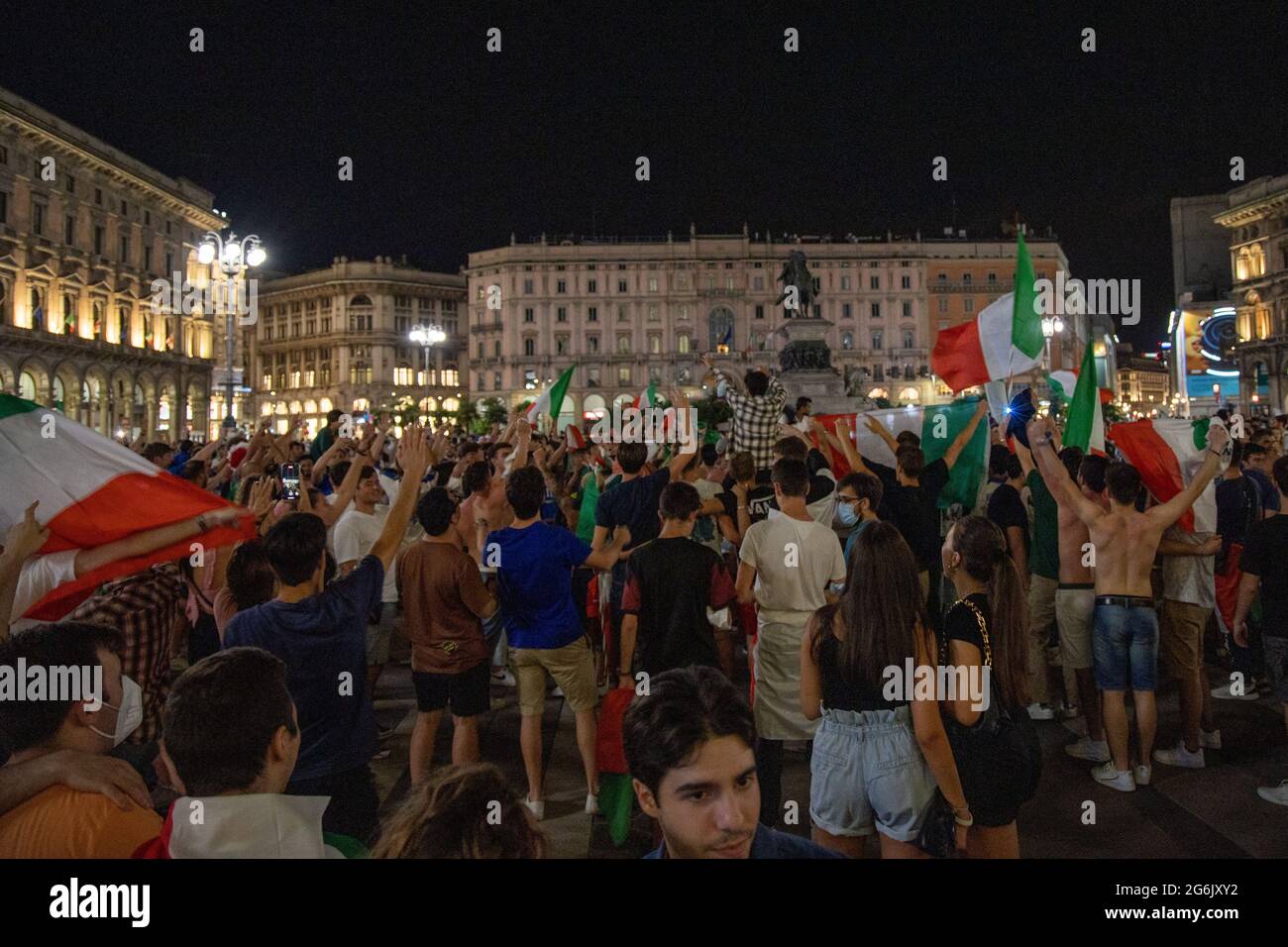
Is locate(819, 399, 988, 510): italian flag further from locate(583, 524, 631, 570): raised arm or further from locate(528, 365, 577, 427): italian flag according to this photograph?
locate(583, 524, 631, 570): raised arm

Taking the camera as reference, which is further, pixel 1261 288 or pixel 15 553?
pixel 1261 288

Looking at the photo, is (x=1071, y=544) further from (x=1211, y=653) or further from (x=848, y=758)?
(x=1211, y=653)

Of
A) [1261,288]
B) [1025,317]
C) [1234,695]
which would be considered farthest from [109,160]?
[1261,288]

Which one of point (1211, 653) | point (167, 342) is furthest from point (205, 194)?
point (1211, 653)

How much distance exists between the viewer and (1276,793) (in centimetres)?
512

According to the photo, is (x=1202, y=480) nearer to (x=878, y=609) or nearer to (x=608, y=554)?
(x=878, y=609)

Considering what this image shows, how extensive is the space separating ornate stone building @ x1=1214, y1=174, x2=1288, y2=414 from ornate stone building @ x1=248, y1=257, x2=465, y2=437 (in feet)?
201

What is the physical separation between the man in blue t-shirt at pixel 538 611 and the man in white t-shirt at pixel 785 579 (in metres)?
0.91

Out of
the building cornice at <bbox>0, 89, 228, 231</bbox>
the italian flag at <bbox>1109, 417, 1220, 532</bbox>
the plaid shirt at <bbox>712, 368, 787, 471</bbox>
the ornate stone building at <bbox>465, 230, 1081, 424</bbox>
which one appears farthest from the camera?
the ornate stone building at <bbox>465, 230, 1081, 424</bbox>

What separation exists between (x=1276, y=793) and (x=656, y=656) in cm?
357

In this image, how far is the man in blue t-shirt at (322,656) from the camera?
348 centimetres

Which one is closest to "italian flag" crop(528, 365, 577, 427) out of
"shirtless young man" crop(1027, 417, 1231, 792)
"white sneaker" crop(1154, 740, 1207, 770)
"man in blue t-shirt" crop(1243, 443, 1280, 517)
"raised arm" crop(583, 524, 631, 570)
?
"raised arm" crop(583, 524, 631, 570)

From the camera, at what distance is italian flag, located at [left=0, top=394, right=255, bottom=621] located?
3451 mm

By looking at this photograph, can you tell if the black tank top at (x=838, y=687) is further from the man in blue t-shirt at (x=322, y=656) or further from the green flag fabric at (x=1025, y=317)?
the green flag fabric at (x=1025, y=317)
